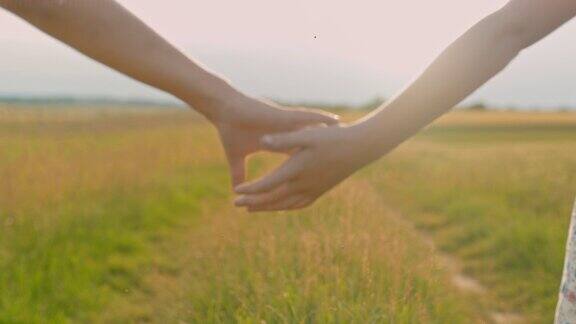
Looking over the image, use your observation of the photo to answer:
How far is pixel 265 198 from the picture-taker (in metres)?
2.43

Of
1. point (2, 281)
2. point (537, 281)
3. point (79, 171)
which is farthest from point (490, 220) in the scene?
point (2, 281)

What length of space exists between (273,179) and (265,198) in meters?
0.08

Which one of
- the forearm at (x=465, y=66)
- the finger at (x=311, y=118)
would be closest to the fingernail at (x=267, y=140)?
the forearm at (x=465, y=66)

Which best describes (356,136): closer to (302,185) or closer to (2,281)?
(302,185)

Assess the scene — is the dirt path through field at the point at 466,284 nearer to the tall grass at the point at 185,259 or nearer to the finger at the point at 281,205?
the tall grass at the point at 185,259

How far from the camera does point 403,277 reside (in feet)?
11.8

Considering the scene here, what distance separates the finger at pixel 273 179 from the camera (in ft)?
7.78

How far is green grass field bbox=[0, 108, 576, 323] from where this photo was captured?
11.7 feet

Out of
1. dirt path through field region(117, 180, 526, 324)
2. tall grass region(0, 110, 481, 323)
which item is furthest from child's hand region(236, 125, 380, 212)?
dirt path through field region(117, 180, 526, 324)

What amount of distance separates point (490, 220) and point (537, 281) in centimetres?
217

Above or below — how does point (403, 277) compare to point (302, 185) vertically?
below

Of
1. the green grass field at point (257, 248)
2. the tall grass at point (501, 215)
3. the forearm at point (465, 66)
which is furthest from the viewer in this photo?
the tall grass at point (501, 215)

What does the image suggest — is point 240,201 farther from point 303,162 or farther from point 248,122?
point 248,122

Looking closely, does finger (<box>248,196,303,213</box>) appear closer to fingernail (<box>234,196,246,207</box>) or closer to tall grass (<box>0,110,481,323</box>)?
fingernail (<box>234,196,246,207</box>)
